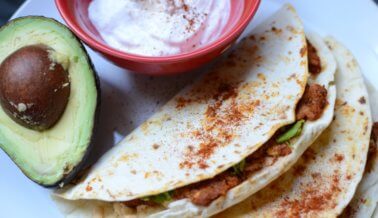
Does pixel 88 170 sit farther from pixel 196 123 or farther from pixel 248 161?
pixel 248 161

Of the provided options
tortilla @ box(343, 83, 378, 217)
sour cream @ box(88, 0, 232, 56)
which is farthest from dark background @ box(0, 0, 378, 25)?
tortilla @ box(343, 83, 378, 217)

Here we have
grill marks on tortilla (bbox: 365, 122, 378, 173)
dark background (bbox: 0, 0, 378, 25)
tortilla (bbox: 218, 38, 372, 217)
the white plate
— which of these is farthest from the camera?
dark background (bbox: 0, 0, 378, 25)

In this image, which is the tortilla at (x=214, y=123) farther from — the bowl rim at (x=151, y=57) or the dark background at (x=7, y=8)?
the dark background at (x=7, y=8)

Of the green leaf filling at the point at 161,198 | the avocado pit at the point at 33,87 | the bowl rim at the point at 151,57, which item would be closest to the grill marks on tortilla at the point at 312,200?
the green leaf filling at the point at 161,198

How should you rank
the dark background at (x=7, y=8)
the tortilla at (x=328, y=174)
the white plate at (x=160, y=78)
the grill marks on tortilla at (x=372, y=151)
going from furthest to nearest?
the dark background at (x=7, y=8), the white plate at (x=160, y=78), the grill marks on tortilla at (x=372, y=151), the tortilla at (x=328, y=174)

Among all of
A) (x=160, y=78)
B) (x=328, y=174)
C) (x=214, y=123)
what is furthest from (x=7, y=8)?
(x=328, y=174)

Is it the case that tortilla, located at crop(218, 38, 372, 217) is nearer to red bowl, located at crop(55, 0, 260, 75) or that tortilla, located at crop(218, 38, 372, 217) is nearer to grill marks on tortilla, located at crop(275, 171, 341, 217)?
grill marks on tortilla, located at crop(275, 171, 341, 217)

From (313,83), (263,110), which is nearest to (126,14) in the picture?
(263,110)
